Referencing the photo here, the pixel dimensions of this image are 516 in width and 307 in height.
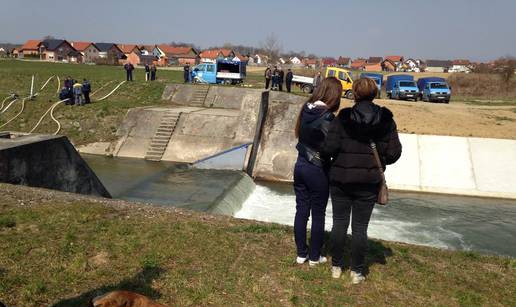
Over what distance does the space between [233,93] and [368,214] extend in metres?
23.6

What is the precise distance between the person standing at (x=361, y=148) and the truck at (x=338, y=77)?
87.9ft

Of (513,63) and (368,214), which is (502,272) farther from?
(513,63)

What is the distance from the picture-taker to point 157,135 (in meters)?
23.1

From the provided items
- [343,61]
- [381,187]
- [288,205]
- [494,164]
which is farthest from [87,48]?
[381,187]

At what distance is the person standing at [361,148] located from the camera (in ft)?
15.4

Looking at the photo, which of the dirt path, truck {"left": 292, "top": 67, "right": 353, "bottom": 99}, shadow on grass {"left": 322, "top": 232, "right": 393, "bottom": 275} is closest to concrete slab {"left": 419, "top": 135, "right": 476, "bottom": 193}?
the dirt path

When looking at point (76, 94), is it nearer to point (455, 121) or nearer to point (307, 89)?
point (307, 89)

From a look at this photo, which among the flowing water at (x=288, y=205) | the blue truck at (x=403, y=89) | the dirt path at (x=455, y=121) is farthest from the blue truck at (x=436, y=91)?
the flowing water at (x=288, y=205)

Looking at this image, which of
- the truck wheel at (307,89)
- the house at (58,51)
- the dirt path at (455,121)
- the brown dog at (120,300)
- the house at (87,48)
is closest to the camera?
the brown dog at (120,300)

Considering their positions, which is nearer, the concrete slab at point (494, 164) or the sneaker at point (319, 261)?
the sneaker at point (319, 261)

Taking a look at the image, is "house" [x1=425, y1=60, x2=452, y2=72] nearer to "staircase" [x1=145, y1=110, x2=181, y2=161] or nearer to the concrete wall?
"staircase" [x1=145, y1=110, x2=181, y2=161]

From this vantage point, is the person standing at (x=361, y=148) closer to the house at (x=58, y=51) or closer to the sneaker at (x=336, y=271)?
the sneaker at (x=336, y=271)

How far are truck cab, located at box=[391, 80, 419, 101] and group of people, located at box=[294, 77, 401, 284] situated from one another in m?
31.0

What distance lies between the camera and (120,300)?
10.3ft
